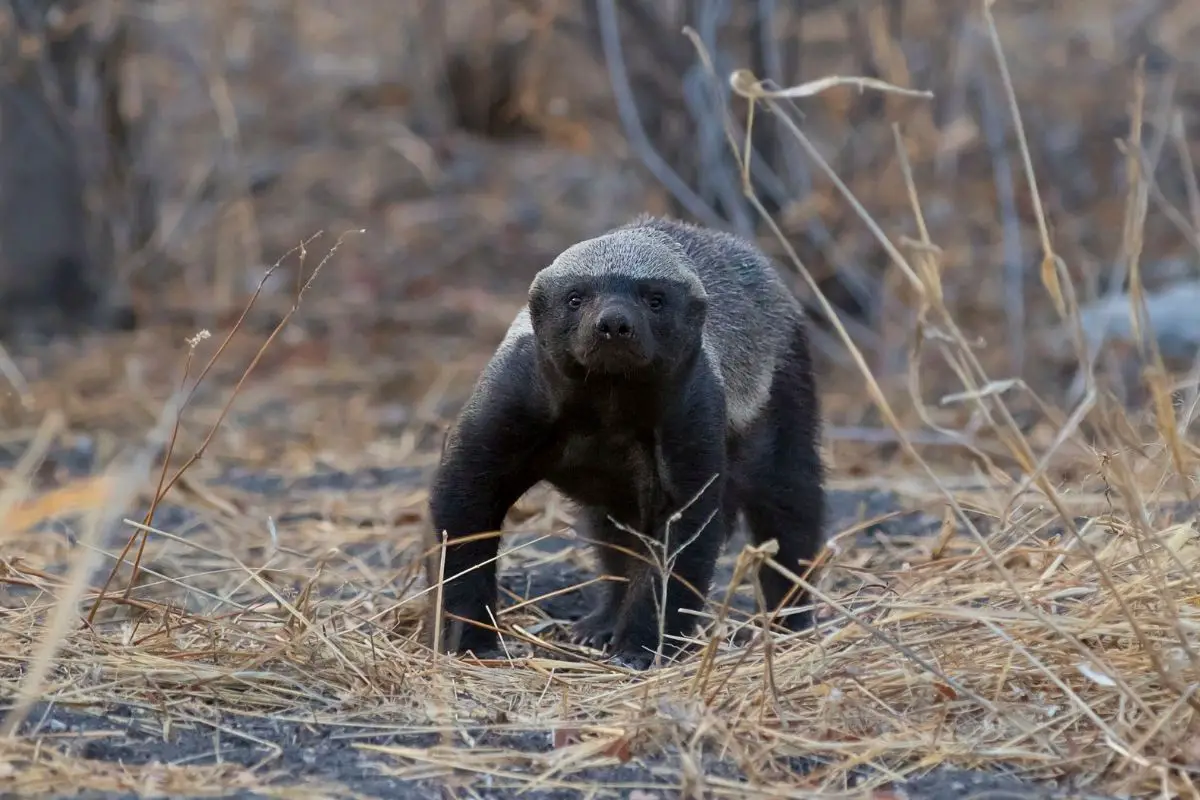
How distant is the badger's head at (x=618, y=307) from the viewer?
400 cm

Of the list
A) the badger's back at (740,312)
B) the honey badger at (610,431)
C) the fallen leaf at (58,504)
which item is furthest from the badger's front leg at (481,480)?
the fallen leaf at (58,504)

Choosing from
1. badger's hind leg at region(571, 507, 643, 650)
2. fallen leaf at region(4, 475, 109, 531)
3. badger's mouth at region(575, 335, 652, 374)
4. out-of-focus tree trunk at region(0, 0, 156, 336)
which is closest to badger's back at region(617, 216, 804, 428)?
badger's hind leg at region(571, 507, 643, 650)

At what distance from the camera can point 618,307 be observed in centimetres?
396

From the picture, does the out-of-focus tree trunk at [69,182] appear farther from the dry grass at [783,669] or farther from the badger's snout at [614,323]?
the badger's snout at [614,323]

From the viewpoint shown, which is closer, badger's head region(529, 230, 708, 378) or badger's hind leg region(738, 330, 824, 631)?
badger's head region(529, 230, 708, 378)

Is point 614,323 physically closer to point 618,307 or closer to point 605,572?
point 618,307

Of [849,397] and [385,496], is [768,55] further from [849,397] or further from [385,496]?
[385,496]

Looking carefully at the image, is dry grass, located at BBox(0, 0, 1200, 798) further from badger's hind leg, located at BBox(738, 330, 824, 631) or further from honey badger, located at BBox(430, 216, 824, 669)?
badger's hind leg, located at BBox(738, 330, 824, 631)

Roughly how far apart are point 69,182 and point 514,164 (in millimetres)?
5176

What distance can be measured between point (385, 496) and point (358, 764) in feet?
11.4

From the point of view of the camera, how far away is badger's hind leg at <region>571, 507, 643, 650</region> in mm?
4652

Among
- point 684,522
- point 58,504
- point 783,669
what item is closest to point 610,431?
point 684,522

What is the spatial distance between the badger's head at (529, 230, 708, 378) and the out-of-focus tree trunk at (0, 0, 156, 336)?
244 inches

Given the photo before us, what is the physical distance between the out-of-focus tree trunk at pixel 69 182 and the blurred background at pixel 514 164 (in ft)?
0.06
